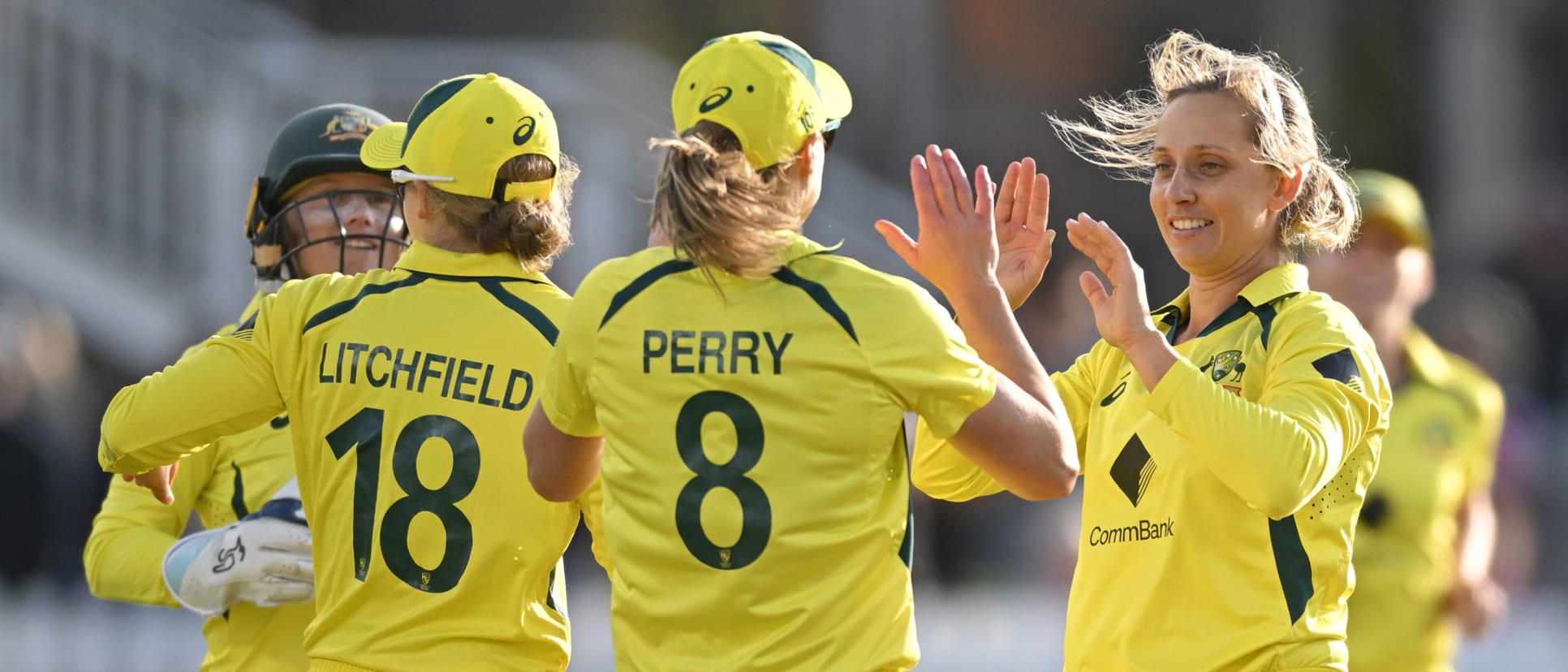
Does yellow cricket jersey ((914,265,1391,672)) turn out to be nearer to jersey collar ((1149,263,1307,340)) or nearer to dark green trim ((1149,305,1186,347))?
jersey collar ((1149,263,1307,340))

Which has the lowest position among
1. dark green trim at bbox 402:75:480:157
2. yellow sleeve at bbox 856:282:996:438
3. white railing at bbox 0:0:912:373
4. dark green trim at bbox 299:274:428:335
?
yellow sleeve at bbox 856:282:996:438

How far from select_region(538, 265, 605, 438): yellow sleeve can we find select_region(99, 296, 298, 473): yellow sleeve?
25.5 inches

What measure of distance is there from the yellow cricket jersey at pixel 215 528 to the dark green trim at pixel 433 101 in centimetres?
60

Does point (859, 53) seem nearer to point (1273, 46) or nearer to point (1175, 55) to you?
point (1273, 46)

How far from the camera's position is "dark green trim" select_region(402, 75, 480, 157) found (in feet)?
10.9

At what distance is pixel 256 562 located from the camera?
11.4 ft

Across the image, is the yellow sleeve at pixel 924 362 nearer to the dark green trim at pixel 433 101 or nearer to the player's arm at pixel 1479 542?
the dark green trim at pixel 433 101

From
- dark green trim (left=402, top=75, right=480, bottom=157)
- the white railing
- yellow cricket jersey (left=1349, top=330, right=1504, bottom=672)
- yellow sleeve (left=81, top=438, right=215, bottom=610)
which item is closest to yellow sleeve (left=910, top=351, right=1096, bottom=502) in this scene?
dark green trim (left=402, top=75, right=480, bottom=157)

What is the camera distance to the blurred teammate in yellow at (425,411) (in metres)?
3.14

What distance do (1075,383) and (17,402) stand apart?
600 centimetres

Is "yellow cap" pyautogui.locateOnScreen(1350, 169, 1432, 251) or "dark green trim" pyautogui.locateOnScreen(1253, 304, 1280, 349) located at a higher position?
"yellow cap" pyautogui.locateOnScreen(1350, 169, 1432, 251)

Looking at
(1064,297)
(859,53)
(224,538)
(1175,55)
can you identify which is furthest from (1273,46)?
(224,538)

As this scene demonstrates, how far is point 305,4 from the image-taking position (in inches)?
462

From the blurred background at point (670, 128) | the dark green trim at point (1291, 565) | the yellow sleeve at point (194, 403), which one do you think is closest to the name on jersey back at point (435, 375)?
the yellow sleeve at point (194, 403)
